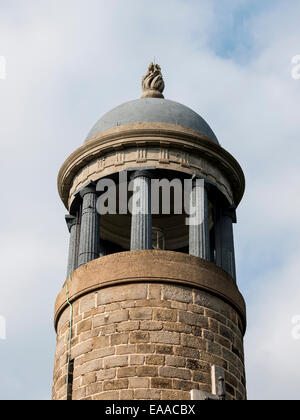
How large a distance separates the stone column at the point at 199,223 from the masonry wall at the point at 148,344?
4.43ft

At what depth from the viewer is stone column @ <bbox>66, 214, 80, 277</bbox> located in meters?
24.7

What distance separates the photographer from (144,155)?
966 inches

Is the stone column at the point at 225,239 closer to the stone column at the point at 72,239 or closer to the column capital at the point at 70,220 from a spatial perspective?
the stone column at the point at 72,239

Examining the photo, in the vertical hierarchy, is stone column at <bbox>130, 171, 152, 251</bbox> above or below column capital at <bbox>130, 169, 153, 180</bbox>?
below

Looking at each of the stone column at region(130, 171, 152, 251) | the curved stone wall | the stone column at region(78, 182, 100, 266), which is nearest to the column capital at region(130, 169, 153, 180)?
the stone column at region(130, 171, 152, 251)

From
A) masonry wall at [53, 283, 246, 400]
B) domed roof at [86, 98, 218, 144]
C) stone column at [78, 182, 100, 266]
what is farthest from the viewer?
domed roof at [86, 98, 218, 144]

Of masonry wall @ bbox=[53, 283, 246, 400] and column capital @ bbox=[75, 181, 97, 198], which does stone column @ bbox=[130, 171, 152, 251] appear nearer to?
column capital @ bbox=[75, 181, 97, 198]

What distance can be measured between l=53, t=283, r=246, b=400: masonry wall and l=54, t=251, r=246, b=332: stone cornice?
0.16 metres

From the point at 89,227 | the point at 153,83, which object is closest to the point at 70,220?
the point at 89,227

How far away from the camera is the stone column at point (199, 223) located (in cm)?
2352

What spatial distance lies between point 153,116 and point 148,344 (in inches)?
269
